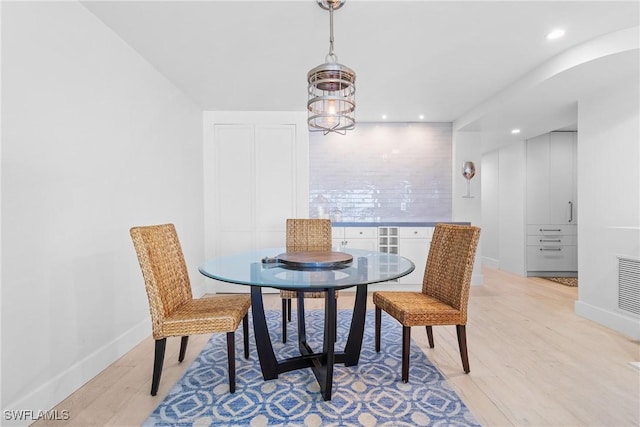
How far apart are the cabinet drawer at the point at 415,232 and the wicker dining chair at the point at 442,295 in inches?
76.8

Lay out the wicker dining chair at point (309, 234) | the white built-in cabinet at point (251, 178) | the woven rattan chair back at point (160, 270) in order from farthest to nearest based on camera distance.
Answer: the white built-in cabinet at point (251, 178), the wicker dining chair at point (309, 234), the woven rattan chair back at point (160, 270)

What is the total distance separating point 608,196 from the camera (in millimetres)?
3113

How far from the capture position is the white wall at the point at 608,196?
2.90 meters

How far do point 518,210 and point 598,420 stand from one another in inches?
173

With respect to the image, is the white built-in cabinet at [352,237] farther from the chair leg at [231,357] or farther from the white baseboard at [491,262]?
the white baseboard at [491,262]

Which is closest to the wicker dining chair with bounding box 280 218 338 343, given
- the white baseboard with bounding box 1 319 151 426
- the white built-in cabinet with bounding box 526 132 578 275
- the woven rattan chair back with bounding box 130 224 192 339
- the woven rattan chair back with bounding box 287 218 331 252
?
the woven rattan chair back with bounding box 287 218 331 252

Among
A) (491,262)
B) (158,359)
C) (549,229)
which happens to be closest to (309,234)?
(158,359)

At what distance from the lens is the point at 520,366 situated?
2311mm

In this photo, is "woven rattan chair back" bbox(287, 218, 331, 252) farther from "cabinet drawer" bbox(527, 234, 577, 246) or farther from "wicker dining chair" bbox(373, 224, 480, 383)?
"cabinet drawer" bbox(527, 234, 577, 246)

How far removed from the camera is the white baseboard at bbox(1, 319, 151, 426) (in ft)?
5.46

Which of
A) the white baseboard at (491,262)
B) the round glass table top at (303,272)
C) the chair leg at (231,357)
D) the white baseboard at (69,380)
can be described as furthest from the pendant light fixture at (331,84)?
the white baseboard at (491,262)

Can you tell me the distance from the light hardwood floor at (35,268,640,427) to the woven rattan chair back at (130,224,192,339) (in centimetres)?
49

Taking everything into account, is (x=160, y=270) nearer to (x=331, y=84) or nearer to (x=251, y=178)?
(x=331, y=84)

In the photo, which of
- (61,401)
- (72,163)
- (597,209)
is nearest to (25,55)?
(72,163)
